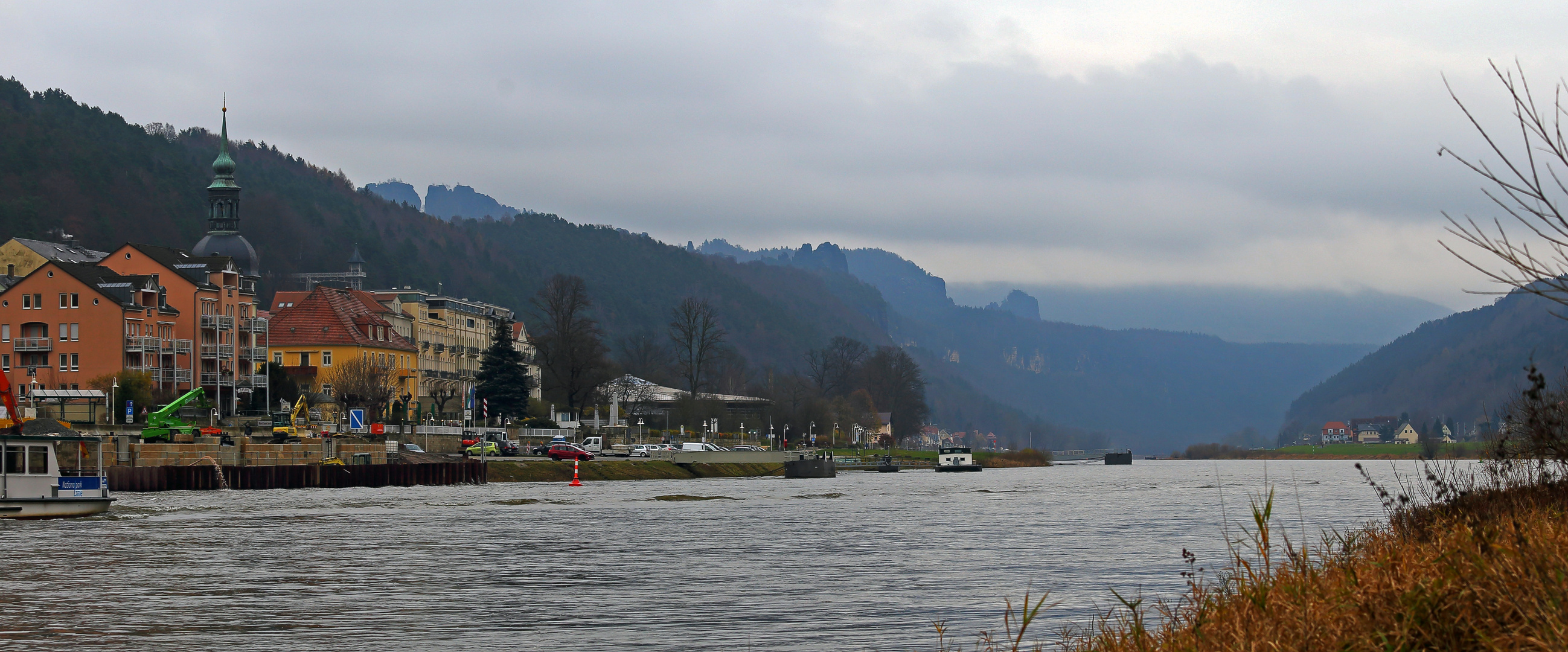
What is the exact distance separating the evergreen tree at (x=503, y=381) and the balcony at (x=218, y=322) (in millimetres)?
21349

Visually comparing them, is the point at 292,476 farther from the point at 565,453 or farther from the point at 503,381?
the point at 503,381

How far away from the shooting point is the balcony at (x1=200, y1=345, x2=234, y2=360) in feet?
377

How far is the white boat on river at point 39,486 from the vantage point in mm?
49312

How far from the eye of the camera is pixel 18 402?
101 metres

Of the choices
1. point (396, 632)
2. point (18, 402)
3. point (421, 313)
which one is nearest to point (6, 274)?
point (18, 402)

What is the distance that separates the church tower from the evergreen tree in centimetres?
3901

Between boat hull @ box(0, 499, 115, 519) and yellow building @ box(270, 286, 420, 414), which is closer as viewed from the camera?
boat hull @ box(0, 499, 115, 519)

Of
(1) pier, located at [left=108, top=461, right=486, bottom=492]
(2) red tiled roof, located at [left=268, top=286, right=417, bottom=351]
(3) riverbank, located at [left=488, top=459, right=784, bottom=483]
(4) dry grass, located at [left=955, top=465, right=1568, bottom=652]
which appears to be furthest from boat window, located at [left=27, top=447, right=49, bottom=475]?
(2) red tiled roof, located at [left=268, top=286, right=417, bottom=351]

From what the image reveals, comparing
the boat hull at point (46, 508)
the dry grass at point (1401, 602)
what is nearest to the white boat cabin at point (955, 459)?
the boat hull at point (46, 508)

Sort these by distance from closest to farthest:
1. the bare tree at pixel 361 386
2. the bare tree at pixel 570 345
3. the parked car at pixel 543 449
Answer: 1. the parked car at pixel 543 449
2. the bare tree at pixel 361 386
3. the bare tree at pixel 570 345

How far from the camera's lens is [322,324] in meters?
139

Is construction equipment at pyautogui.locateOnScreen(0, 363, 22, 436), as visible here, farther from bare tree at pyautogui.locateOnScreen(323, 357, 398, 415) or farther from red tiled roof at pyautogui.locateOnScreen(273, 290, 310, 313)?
red tiled roof at pyautogui.locateOnScreen(273, 290, 310, 313)

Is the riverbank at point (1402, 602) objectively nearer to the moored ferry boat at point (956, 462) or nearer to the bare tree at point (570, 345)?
the bare tree at point (570, 345)

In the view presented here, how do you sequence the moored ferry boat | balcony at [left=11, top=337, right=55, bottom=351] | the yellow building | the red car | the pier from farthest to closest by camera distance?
the moored ferry boat < the yellow building < balcony at [left=11, top=337, right=55, bottom=351] < the red car < the pier
